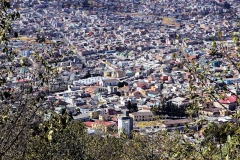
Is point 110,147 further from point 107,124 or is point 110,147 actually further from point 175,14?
point 175,14

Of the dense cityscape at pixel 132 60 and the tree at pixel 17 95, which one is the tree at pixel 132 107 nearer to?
the dense cityscape at pixel 132 60

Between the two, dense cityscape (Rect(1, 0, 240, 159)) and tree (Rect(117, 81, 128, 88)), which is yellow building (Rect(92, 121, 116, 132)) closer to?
dense cityscape (Rect(1, 0, 240, 159))

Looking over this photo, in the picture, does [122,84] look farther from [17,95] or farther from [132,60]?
[17,95]

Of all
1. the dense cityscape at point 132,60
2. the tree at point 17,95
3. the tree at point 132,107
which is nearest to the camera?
the tree at point 17,95

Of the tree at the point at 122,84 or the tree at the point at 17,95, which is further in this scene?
the tree at the point at 122,84

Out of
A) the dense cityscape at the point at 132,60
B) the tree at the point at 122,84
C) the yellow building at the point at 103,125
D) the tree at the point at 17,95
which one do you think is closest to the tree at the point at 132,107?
the dense cityscape at the point at 132,60

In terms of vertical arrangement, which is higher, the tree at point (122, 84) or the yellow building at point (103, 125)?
the yellow building at point (103, 125)

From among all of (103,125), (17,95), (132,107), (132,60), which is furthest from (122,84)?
(17,95)

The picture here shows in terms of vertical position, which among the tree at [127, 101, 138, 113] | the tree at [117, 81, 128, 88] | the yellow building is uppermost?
the yellow building

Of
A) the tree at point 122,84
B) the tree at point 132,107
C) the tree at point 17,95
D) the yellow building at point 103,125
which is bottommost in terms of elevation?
the tree at point 122,84

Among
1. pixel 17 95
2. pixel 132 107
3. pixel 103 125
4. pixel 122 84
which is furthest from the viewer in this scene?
pixel 122 84

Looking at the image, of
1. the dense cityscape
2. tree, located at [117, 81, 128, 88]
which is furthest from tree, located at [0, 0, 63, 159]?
tree, located at [117, 81, 128, 88]
